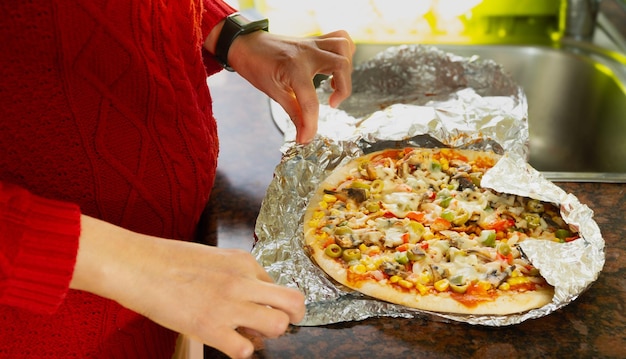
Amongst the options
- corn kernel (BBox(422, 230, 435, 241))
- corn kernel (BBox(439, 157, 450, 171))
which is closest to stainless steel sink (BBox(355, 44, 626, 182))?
corn kernel (BBox(439, 157, 450, 171))

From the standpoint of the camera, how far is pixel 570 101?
1.97 m

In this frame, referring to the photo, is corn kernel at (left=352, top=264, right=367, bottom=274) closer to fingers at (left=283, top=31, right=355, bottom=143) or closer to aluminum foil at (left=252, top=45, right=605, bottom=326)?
aluminum foil at (left=252, top=45, right=605, bottom=326)

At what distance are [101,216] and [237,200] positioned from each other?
450mm

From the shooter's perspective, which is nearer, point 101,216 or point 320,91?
point 101,216

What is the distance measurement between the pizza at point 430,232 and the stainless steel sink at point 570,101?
558mm

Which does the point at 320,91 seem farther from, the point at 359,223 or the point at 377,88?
the point at 359,223

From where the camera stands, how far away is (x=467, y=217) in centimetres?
128

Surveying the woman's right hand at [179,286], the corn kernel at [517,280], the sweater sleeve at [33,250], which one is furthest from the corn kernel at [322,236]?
the sweater sleeve at [33,250]

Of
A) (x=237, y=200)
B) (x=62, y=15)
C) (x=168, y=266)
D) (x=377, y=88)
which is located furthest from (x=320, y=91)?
(x=168, y=266)

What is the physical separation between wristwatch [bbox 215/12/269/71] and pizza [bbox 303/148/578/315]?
1.19ft

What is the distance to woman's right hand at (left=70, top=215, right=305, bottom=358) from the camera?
0.73 meters

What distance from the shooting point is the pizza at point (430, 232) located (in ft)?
3.58

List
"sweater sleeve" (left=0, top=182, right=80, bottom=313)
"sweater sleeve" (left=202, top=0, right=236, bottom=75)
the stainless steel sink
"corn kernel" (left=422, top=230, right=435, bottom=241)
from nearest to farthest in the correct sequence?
"sweater sleeve" (left=0, top=182, right=80, bottom=313) → "corn kernel" (left=422, top=230, right=435, bottom=241) → "sweater sleeve" (left=202, top=0, right=236, bottom=75) → the stainless steel sink

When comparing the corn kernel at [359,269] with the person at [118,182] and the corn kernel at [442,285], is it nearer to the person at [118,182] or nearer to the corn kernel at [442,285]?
the corn kernel at [442,285]
